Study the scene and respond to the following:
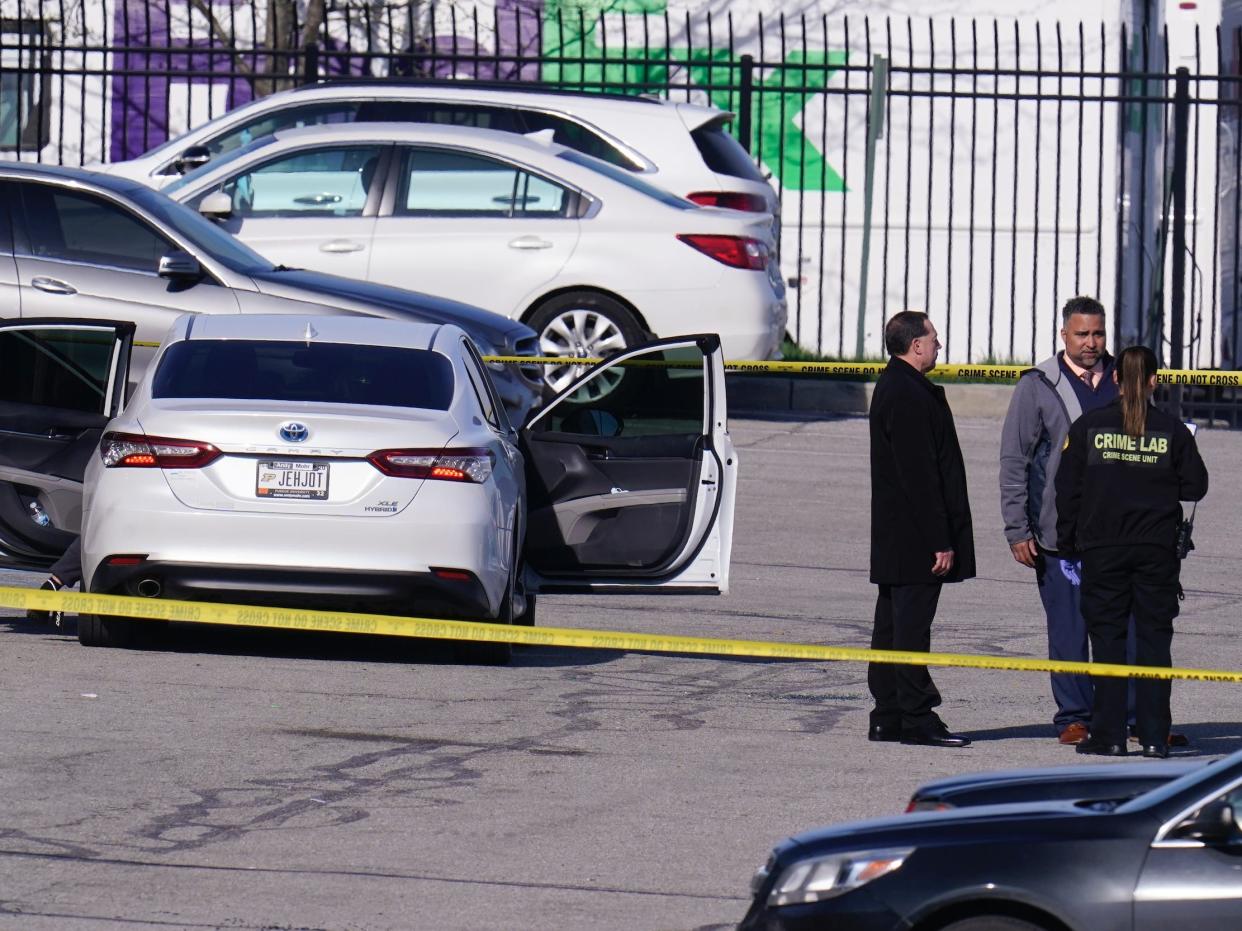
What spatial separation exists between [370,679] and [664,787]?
6.80ft

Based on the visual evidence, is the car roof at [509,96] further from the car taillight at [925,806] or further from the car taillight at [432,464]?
Answer: the car taillight at [925,806]

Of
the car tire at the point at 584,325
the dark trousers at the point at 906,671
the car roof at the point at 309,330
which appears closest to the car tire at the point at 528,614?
the car roof at the point at 309,330

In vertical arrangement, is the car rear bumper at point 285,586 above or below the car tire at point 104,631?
above

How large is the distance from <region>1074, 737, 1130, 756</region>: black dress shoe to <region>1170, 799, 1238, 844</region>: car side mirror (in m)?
3.58

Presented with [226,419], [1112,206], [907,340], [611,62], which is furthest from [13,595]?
[1112,206]

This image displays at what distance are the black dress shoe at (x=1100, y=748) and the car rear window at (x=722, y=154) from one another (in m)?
8.63

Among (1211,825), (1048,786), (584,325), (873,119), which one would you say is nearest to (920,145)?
(873,119)

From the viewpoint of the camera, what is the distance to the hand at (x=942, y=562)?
848 centimetres

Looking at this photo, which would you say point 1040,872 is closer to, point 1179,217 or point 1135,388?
point 1135,388

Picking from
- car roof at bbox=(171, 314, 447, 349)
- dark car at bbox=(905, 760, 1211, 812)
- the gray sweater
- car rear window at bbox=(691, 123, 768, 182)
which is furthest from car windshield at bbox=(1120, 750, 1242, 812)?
car rear window at bbox=(691, 123, 768, 182)

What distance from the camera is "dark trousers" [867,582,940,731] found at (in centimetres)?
842

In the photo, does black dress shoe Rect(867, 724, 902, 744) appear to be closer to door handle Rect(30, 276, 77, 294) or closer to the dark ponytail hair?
the dark ponytail hair

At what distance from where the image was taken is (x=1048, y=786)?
5.49m

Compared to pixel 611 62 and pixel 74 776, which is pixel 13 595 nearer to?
pixel 74 776
